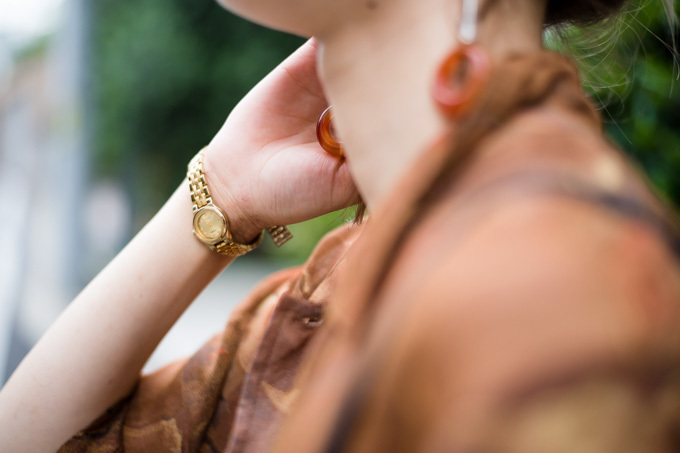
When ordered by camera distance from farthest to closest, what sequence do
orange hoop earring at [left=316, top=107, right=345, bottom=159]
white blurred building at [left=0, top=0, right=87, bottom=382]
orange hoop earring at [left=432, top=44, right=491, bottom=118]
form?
white blurred building at [left=0, top=0, right=87, bottom=382] < orange hoop earring at [left=316, top=107, right=345, bottom=159] < orange hoop earring at [left=432, top=44, right=491, bottom=118]

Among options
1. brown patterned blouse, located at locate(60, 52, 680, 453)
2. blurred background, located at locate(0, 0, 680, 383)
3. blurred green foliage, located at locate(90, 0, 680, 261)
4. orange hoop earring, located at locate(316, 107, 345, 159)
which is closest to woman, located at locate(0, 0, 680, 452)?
brown patterned blouse, located at locate(60, 52, 680, 453)

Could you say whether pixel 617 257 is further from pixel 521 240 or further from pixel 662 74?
pixel 662 74

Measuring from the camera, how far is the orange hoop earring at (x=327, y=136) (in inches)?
50.6

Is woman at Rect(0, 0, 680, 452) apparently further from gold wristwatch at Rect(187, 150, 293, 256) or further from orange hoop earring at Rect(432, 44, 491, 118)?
gold wristwatch at Rect(187, 150, 293, 256)

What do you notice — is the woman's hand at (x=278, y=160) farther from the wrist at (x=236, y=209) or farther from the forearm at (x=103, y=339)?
the forearm at (x=103, y=339)

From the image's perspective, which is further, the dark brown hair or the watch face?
the watch face

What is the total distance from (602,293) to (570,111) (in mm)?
266

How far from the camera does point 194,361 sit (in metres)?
1.39

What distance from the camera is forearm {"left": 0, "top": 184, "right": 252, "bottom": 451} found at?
4.51 ft

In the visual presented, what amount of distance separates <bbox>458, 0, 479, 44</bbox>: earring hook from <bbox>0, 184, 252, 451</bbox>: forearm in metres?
0.76

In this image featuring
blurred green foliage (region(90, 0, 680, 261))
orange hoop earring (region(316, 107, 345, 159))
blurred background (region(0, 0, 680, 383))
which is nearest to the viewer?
orange hoop earring (region(316, 107, 345, 159))

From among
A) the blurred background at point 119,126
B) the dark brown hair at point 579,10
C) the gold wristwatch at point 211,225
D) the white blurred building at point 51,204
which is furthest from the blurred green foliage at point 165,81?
the dark brown hair at point 579,10

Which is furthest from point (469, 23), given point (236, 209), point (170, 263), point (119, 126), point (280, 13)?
point (119, 126)

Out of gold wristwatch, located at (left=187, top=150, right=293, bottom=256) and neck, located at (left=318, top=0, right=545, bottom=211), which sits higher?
neck, located at (left=318, top=0, right=545, bottom=211)
